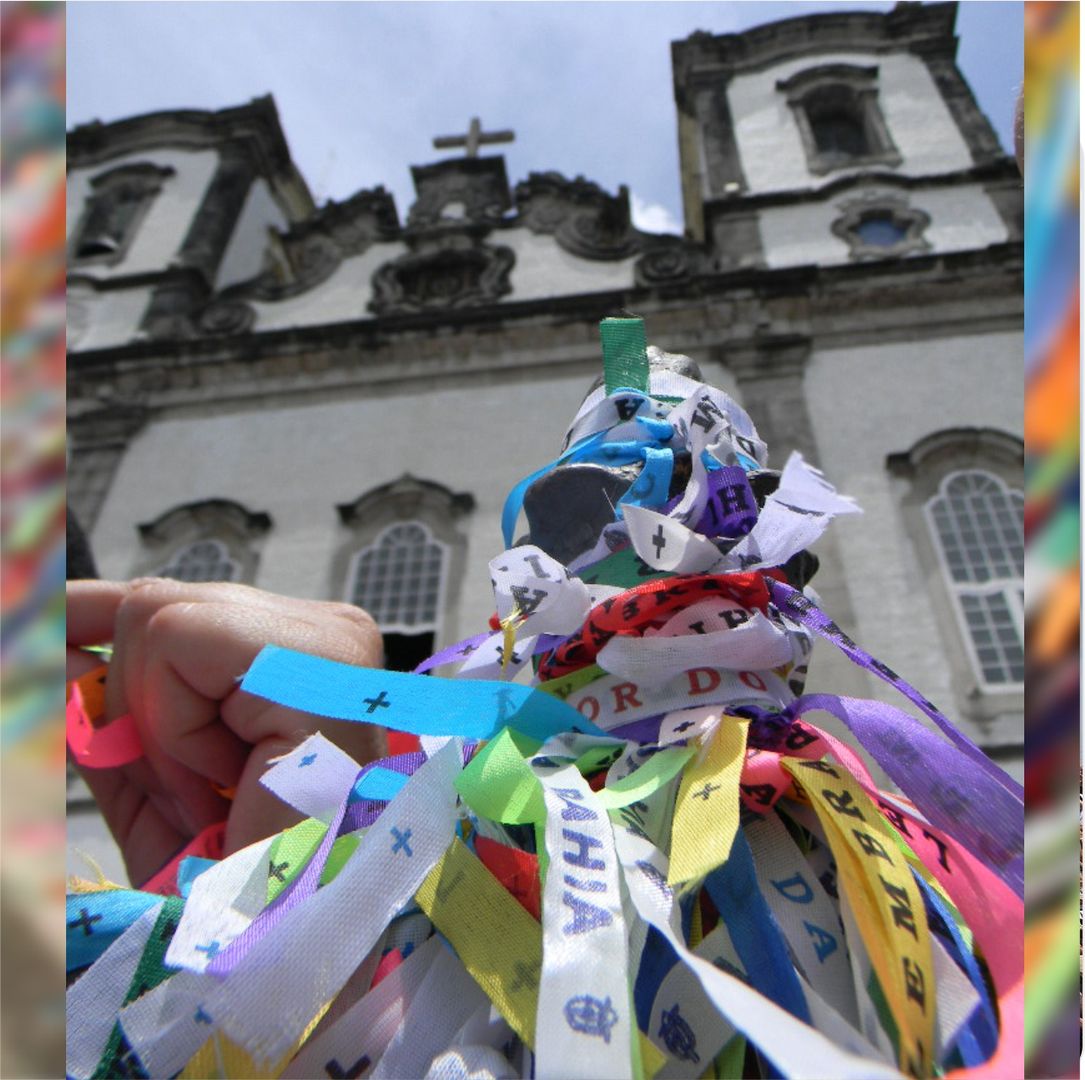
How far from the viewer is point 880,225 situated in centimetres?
1155

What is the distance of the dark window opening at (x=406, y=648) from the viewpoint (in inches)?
315

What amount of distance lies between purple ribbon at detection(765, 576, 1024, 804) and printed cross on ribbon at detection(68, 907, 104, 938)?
3.68 ft

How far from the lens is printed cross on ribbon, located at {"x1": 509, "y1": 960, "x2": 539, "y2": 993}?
0.95m

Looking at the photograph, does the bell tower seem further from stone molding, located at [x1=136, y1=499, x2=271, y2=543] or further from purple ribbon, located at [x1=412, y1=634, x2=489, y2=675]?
purple ribbon, located at [x1=412, y1=634, x2=489, y2=675]

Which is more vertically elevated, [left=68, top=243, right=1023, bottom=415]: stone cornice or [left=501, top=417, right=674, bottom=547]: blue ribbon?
[left=68, top=243, right=1023, bottom=415]: stone cornice

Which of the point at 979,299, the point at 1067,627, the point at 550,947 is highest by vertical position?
the point at 979,299

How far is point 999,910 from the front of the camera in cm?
106

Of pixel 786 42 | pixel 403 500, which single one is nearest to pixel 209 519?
pixel 403 500

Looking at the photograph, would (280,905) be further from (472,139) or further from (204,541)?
(472,139)

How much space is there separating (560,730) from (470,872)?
31 centimetres

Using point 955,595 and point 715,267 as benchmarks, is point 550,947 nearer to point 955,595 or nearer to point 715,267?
point 955,595

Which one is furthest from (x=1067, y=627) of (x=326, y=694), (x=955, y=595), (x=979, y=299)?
(x=979, y=299)

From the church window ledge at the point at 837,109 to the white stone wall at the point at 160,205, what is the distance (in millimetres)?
9824

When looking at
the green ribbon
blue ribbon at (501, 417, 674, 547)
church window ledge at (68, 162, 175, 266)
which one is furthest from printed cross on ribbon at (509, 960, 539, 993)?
church window ledge at (68, 162, 175, 266)
